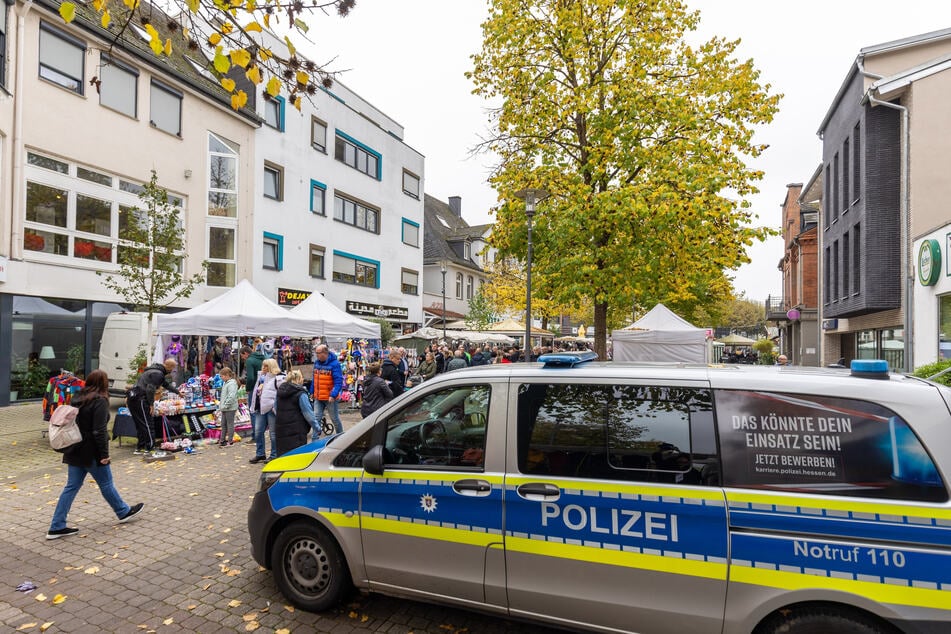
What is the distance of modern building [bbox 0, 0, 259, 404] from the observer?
13.1 metres

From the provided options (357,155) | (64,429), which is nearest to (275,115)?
(357,155)

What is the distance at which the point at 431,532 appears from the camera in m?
3.51

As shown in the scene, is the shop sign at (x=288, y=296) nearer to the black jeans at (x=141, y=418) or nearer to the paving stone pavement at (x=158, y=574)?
the black jeans at (x=141, y=418)

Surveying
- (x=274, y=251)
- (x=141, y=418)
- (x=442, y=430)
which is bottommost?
(x=141, y=418)

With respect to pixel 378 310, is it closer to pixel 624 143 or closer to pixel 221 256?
pixel 221 256

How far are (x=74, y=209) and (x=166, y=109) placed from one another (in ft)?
15.6

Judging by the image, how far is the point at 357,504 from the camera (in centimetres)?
375

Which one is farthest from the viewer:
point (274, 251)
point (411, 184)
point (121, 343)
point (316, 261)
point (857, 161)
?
point (411, 184)

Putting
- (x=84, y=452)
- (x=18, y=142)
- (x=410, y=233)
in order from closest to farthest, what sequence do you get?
(x=84, y=452), (x=18, y=142), (x=410, y=233)

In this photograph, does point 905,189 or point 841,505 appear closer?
point 841,505

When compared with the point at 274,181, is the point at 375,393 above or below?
below

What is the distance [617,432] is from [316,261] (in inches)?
883

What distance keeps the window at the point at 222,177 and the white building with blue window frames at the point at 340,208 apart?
1050mm

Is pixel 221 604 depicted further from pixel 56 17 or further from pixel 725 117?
pixel 56 17
